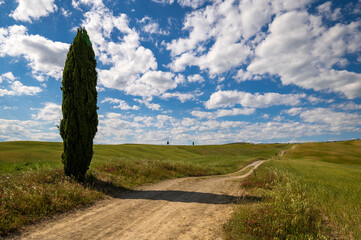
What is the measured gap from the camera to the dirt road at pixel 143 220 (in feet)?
20.7

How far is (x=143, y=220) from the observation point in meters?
7.50

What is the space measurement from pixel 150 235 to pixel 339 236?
5.88 m

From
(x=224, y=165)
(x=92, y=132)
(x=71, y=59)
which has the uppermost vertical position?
(x=71, y=59)

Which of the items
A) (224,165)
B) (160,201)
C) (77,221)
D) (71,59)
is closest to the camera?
(77,221)

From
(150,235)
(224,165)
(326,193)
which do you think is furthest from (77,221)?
(224,165)

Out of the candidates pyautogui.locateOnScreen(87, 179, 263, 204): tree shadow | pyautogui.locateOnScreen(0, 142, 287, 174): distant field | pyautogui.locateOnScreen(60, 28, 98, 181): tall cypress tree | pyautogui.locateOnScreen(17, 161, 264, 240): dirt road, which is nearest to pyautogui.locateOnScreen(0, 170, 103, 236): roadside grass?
pyautogui.locateOnScreen(17, 161, 264, 240): dirt road

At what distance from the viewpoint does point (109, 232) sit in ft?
20.9

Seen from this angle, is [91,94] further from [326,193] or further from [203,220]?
[326,193]

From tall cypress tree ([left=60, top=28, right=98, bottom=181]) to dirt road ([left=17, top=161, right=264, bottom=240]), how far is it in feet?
13.1

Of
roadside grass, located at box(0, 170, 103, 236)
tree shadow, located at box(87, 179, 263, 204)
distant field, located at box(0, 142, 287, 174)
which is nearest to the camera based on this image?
roadside grass, located at box(0, 170, 103, 236)

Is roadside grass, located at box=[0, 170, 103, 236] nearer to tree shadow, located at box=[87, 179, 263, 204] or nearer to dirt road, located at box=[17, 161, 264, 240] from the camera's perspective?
dirt road, located at box=[17, 161, 264, 240]

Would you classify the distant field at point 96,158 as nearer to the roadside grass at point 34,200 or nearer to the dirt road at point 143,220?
the roadside grass at point 34,200

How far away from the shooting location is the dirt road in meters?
6.30

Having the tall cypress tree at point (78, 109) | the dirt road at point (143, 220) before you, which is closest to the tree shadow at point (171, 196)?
the dirt road at point (143, 220)
